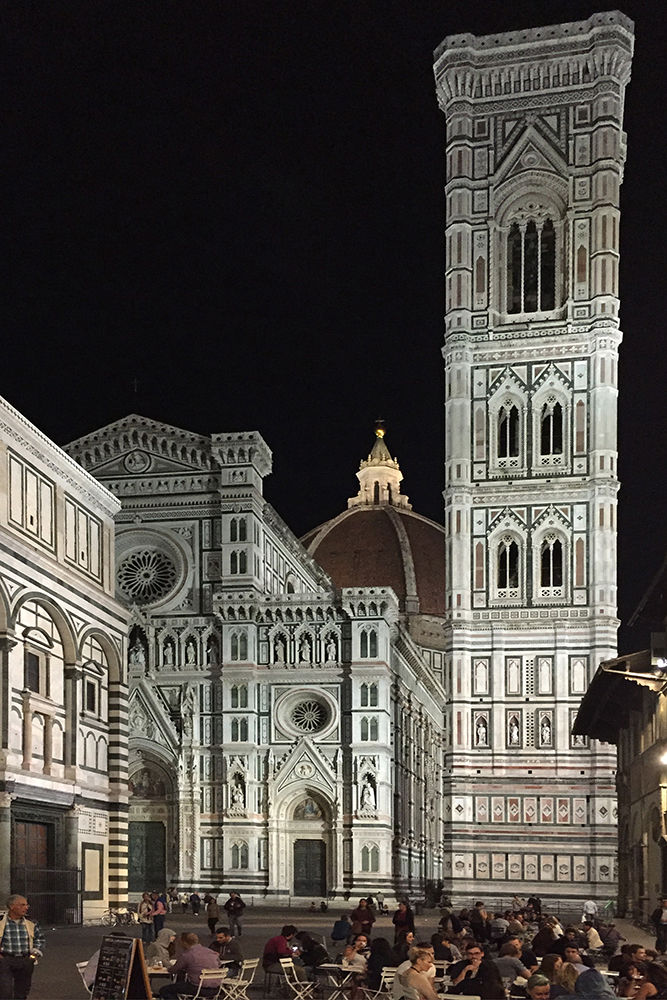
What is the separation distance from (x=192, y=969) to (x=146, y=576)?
40951mm

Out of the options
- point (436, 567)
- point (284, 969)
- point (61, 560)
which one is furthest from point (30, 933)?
point (436, 567)

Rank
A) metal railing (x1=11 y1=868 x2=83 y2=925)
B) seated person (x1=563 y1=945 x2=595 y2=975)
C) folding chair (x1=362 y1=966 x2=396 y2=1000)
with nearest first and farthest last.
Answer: seated person (x1=563 y1=945 x2=595 y2=975) < folding chair (x1=362 y1=966 x2=396 y2=1000) < metal railing (x1=11 y1=868 x2=83 y2=925)

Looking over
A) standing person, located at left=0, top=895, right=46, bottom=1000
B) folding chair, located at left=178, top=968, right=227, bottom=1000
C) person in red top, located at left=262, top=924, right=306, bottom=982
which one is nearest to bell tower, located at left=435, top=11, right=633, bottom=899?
person in red top, located at left=262, top=924, right=306, bottom=982

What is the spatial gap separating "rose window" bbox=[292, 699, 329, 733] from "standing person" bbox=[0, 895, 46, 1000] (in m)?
39.5

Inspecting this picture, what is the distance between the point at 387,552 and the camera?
9294cm

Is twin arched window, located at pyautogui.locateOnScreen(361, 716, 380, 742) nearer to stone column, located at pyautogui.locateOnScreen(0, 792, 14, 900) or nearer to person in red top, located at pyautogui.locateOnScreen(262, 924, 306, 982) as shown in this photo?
stone column, located at pyautogui.locateOnScreen(0, 792, 14, 900)

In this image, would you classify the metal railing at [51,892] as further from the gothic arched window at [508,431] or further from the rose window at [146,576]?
the gothic arched window at [508,431]

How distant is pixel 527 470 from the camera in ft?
177

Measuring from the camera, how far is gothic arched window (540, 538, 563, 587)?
5306 cm

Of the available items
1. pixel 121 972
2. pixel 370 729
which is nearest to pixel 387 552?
pixel 370 729

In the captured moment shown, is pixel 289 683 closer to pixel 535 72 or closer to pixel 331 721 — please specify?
pixel 331 721

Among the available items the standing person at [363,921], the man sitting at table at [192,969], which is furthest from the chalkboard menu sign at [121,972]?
the standing person at [363,921]

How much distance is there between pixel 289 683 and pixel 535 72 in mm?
25704

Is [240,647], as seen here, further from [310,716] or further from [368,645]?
[368,645]
